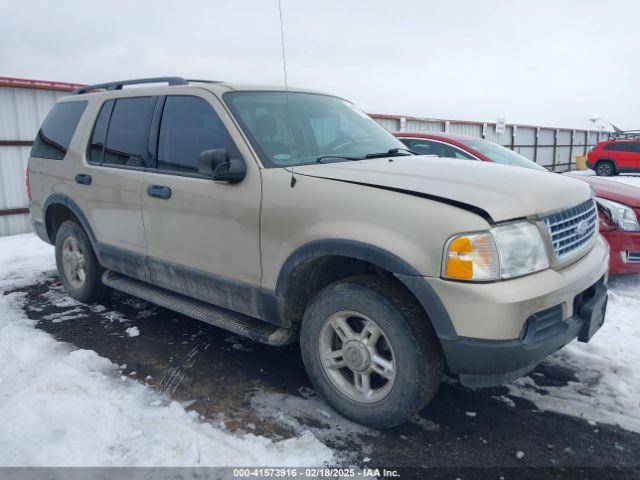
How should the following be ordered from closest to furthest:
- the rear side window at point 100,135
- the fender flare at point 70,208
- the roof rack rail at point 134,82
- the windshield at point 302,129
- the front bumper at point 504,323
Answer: the front bumper at point 504,323 → the windshield at point 302,129 → the roof rack rail at point 134,82 → the rear side window at point 100,135 → the fender flare at point 70,208

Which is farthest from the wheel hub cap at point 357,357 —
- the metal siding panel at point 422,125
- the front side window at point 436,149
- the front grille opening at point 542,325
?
the metal siding panel at point 422,125

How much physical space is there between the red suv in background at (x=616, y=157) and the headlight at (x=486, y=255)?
859 inches

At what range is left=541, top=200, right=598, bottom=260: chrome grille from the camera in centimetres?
276

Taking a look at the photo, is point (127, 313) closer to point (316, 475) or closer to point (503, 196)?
point (316, 475)

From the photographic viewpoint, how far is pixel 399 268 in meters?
2.63

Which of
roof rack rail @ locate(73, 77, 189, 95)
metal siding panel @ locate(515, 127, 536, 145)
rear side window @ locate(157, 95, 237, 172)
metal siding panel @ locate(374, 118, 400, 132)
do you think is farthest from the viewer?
metal siding panel @ locate(515, 127, 536, 145)

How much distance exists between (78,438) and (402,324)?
6.02 ft

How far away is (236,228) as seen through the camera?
3352mm

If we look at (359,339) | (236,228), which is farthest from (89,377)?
(359,339)

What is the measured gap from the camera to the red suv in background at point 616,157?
822 inches

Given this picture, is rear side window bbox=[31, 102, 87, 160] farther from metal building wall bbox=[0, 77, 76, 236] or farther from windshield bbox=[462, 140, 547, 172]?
metal building wall bbox=[0, 77, 76, 236]

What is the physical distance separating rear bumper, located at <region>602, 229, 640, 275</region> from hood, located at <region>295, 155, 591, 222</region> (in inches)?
87.2

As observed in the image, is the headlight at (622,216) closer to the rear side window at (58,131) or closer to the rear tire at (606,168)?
the rear side window at (58,131)

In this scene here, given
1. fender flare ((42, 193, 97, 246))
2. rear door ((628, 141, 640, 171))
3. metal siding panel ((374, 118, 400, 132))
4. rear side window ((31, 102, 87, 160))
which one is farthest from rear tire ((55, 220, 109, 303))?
rear door ((628, 141, 640, 171))
